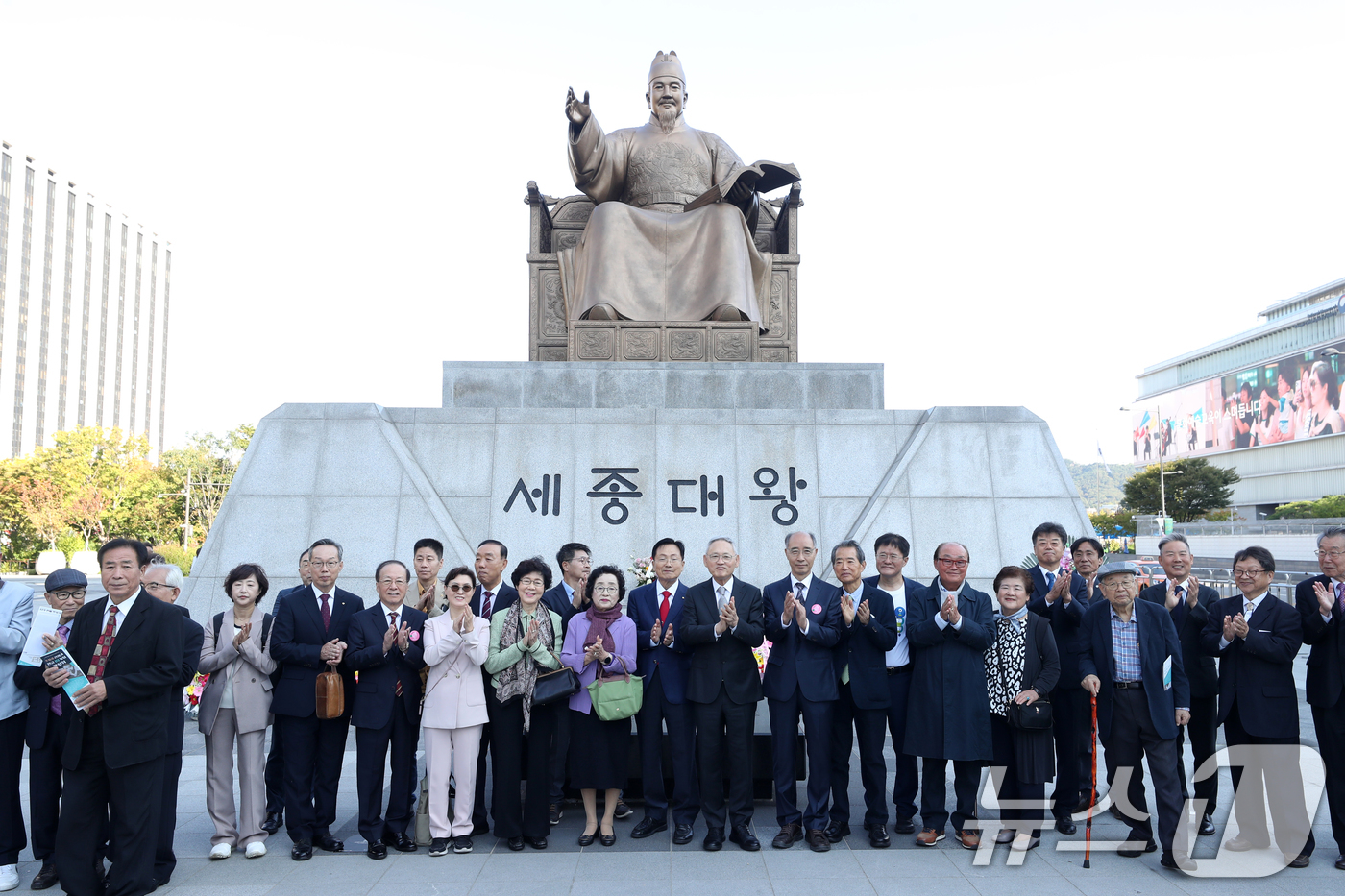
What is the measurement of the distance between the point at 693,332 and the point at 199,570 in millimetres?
4879

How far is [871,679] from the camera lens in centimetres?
472

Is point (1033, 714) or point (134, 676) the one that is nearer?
point (134, 676)

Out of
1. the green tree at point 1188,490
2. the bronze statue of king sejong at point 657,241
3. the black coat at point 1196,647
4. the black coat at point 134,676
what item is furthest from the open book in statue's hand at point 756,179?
the green tree at point 1188,490

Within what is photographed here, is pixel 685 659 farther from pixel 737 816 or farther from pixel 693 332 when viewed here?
pixel 693 332

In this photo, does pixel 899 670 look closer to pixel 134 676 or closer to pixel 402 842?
pixel 402 842

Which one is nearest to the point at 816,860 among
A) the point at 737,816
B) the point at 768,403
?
the point at 737,816

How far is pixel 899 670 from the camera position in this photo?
15.9ft

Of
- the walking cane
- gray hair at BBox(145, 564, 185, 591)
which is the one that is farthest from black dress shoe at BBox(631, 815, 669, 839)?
gray hair at BBox(145, 564, 185, 591)

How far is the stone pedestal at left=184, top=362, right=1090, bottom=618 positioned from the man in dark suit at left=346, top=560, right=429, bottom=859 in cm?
289

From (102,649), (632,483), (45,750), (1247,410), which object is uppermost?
(1247,410)

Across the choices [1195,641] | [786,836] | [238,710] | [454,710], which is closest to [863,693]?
[786,836]

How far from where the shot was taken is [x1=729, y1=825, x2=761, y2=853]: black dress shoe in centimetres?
455

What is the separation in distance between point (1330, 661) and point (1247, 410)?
6762 cm

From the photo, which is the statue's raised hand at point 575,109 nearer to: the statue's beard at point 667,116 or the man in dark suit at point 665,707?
the statue's beard at point 667,116
